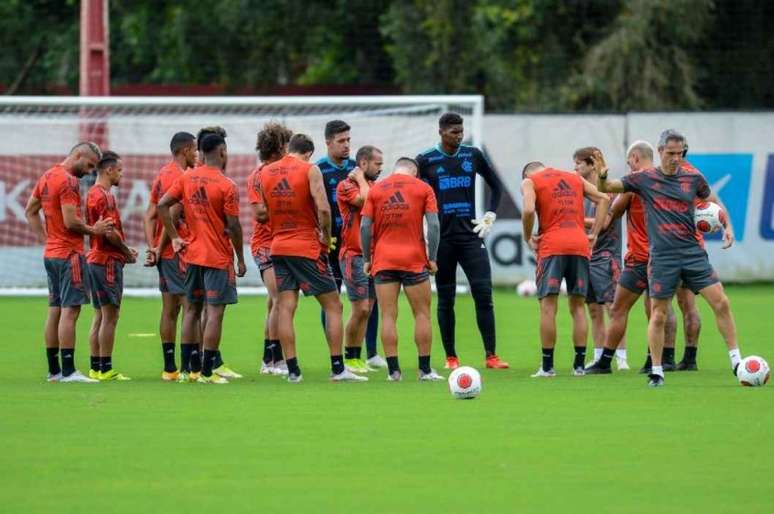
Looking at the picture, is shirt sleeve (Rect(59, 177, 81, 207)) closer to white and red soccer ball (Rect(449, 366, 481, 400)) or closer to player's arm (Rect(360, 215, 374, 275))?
player's arm (Rect(360, 215, 374, 275))

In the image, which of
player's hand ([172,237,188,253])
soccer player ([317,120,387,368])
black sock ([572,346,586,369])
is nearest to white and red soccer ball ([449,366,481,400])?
black sock ([572,346,586,369])

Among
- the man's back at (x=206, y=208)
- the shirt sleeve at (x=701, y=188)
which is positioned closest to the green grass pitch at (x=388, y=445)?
the man's back at (x=206, y=208)

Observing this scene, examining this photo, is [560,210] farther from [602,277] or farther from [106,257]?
[106,257]

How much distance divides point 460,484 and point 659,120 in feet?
59.1

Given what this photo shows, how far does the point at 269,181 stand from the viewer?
1237 cm

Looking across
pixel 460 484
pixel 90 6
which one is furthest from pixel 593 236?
pixel 90 6

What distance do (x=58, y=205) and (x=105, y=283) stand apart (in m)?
0.75

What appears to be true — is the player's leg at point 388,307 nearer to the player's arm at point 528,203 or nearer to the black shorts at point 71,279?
the player's arm at point 528,203

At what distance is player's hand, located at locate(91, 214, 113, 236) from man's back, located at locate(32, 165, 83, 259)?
185 mm

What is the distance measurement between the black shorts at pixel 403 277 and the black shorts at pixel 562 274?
1.08 m

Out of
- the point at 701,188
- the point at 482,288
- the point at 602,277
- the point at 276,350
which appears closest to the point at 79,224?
the point at 276,350

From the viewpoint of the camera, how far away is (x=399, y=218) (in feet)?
40.9

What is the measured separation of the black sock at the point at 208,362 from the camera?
496 inches

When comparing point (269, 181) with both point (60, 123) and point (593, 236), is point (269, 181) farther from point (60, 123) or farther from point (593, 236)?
point (60, 123)
